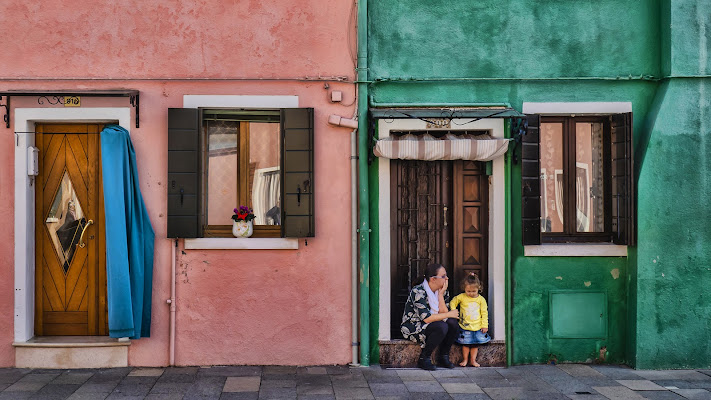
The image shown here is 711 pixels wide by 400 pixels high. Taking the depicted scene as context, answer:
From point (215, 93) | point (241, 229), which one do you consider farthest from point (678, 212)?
point (215, 93)

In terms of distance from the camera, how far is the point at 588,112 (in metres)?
7.83

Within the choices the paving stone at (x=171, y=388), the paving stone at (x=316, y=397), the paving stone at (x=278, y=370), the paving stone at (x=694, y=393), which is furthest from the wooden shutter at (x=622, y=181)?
the paving stone at (x=171, y=388)

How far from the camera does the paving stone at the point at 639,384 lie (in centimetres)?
684

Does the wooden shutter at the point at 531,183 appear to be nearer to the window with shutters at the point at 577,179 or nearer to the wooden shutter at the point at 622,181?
the window with shutters at the point at 577,179

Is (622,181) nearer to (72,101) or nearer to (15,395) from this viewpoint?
(72,101)

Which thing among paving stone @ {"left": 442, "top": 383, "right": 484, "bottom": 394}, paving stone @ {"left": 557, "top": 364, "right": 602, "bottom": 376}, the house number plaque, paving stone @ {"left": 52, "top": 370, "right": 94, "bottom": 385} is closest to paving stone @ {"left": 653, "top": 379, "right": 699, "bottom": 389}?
paving stone @ {"left": 557, "top": 364, "right": 602, "bottom": 376}

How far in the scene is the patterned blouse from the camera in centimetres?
752

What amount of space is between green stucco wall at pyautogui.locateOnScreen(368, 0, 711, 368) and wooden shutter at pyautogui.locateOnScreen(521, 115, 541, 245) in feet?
0.37

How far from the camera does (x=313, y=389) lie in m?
6.72

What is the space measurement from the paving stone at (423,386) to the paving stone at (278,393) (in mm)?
1182

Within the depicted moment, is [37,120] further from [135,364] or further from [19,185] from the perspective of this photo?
[135,364]

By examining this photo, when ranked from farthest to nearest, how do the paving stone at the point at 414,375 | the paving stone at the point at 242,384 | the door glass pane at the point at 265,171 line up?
the door glass pane at the point at 265,171
the paving stone at the point at 414,375
the paving stone at the point at 242,384

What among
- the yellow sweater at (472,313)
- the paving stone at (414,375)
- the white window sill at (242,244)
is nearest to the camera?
the paving stone at (414,375)

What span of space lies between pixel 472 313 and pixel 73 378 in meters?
4.41
